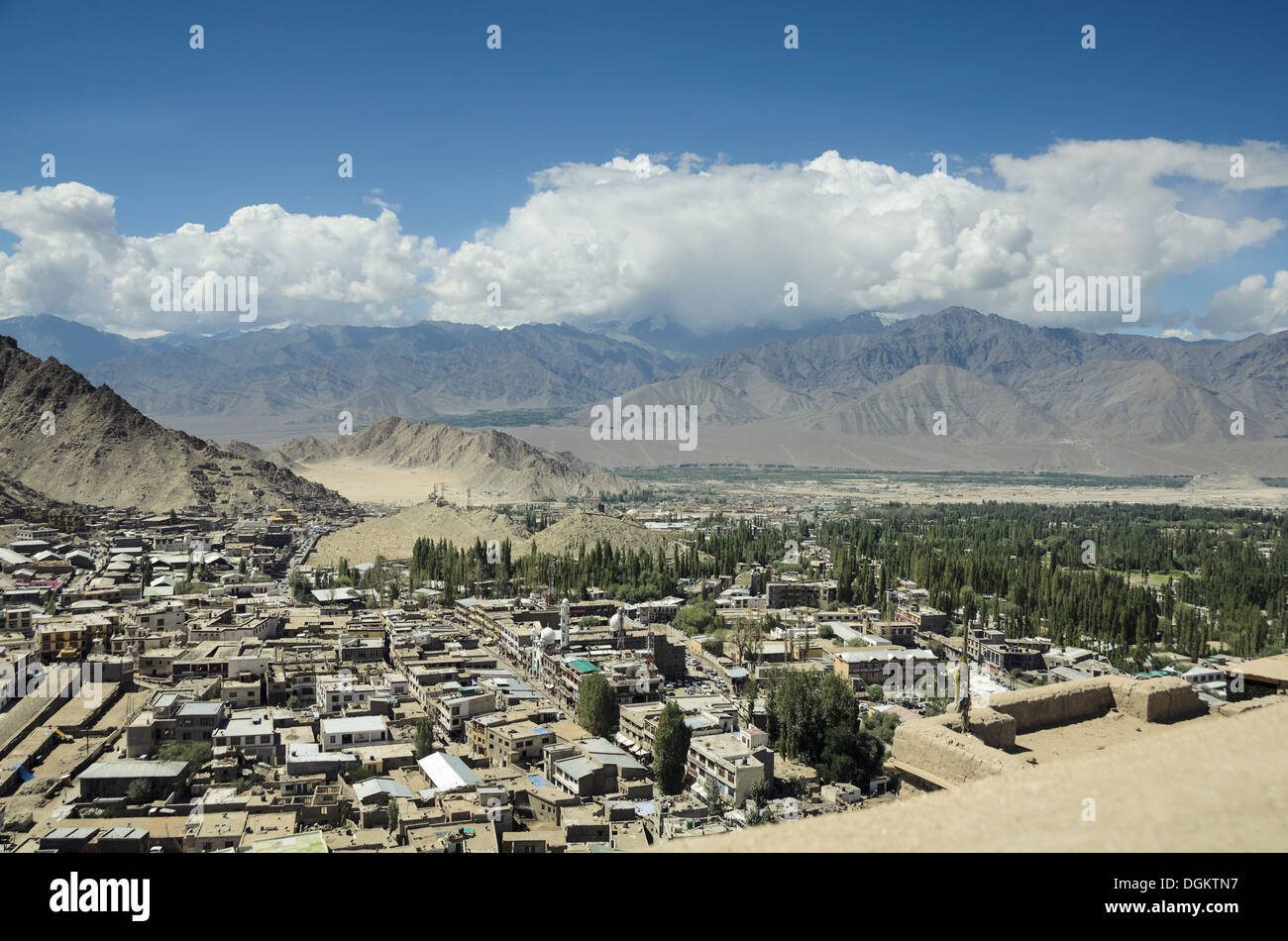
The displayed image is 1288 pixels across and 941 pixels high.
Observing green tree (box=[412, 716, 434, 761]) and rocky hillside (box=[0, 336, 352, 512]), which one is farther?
rocky hillside (box=[0, 336, 352, 512])

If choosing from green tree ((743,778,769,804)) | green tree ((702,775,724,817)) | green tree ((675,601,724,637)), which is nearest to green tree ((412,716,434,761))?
green tree ((702,775,724,817))

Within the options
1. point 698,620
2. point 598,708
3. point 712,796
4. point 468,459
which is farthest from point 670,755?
point 468,459

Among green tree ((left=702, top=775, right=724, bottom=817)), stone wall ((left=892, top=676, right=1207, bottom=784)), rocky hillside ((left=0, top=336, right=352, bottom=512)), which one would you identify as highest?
rocky hillside ((left=0, top=336, right=352, bottom=512))

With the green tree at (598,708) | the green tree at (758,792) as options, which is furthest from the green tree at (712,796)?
the green tree at (598,708)

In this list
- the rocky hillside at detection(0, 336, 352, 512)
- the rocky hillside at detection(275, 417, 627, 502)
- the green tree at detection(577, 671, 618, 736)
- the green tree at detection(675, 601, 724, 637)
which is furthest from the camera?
the rocky hillside at detection(275, 417, 627, 502)

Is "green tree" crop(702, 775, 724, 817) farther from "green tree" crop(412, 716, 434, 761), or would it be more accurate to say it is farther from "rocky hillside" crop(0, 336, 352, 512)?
"rocky hillside" crop(0, 336, 352, 512)

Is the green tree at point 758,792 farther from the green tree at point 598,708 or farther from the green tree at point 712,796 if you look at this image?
the green tree at point 598,708

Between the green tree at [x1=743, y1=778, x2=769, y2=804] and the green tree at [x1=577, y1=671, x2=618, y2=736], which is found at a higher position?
the green tree at [x1=577, y1=671, x2=618, y2=736]

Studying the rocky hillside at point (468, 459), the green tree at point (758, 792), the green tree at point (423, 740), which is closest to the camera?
the green tree at point (758, 792)
